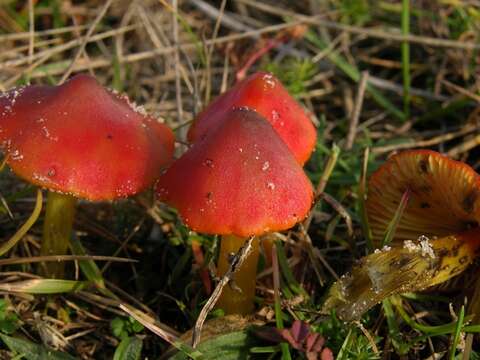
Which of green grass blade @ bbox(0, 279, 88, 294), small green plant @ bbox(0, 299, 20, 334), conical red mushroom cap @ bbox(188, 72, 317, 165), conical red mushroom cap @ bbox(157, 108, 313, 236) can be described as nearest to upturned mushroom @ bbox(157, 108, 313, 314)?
conical red mushroom cap @ bbox(157, 108, 313, 236)

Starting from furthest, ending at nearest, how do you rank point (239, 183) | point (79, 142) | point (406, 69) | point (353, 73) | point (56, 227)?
point (353, 73) < point (406, 69) < point (56, 227) < point (79, 142) < point (239, 183)

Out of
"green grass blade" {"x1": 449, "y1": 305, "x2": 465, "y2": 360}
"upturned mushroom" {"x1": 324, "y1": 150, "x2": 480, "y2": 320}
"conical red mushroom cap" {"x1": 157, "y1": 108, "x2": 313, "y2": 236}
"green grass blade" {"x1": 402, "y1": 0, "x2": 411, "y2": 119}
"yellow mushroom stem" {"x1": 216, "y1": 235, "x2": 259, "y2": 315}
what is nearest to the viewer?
"conical red mushroom cap" {"x1": 157, "y1": 108, "x2": 313, "y2": 236}

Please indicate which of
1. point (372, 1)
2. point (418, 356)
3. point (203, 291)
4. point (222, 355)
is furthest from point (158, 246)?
point (372, 1)

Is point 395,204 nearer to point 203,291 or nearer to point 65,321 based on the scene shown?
point 203,291

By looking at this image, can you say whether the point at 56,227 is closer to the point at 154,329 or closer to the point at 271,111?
the point at 154,329

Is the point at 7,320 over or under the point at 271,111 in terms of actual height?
under

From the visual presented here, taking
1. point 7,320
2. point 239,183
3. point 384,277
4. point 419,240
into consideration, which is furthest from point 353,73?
point 7,320

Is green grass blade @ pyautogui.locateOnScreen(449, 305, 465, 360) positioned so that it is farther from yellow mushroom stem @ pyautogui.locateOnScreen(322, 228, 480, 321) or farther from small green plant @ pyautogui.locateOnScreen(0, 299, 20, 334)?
small green plant @ pyautogui.locateOnScreen(0, 299, 20, 334)
